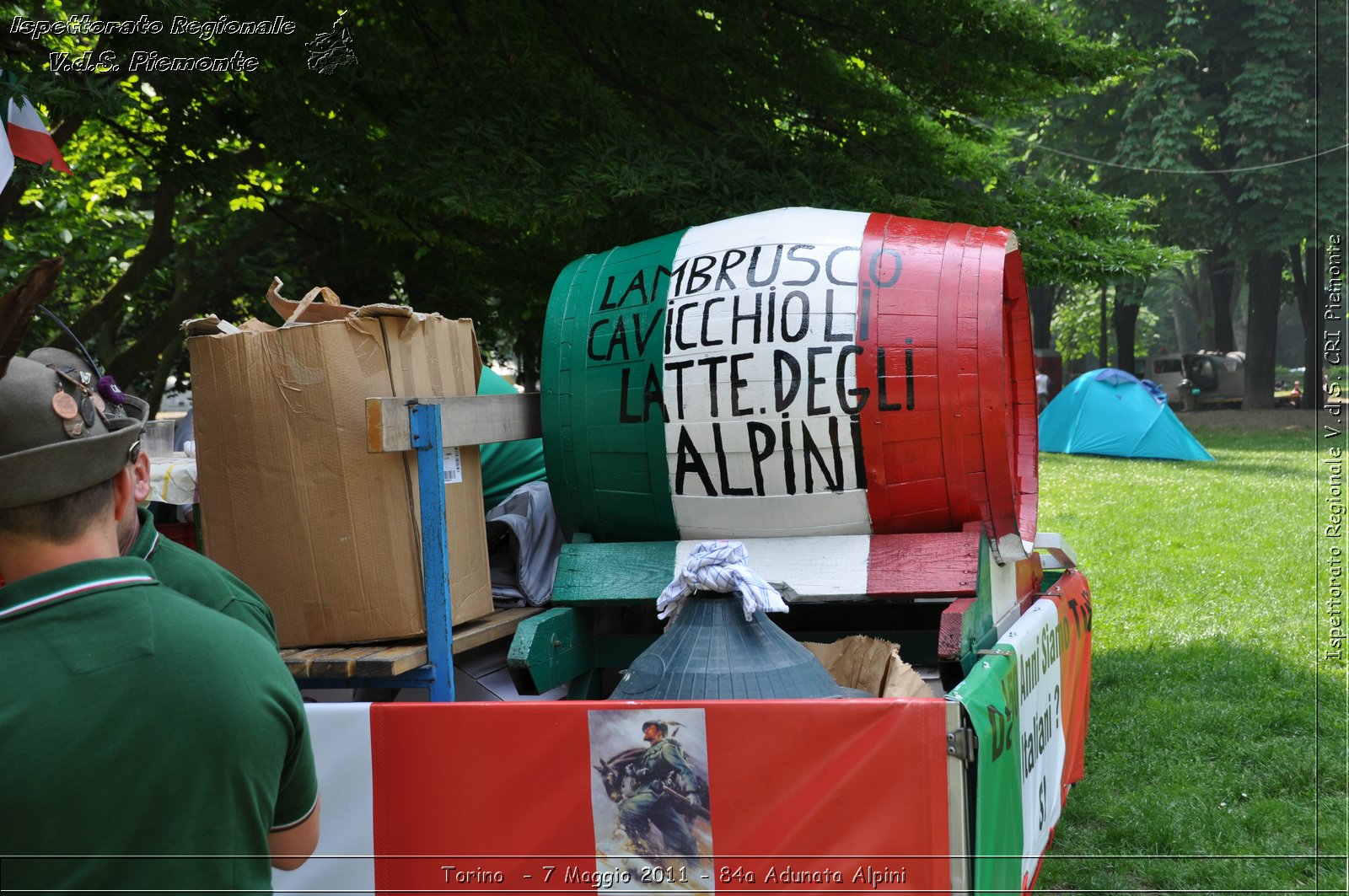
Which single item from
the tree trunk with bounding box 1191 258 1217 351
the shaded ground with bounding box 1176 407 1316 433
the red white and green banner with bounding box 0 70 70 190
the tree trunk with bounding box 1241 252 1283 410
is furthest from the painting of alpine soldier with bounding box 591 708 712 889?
the tree trunk with bounding box 1191 258 1217 351

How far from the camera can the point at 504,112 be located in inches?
224

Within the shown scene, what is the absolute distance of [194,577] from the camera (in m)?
2.24

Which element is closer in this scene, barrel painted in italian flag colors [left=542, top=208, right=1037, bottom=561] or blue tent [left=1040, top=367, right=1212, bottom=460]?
barrel painted in italian flag colors [left=542, top=208, right=1037, bottom=561]

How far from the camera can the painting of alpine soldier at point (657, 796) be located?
2613 millimetres

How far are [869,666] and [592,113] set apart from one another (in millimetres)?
3429

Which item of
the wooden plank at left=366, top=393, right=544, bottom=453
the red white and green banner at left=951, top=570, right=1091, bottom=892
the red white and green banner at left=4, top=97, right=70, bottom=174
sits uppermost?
the red white and green banner at left=4, top=97, right=70, bottom=174

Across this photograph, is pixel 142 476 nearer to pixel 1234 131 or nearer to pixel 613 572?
pixel 613 572

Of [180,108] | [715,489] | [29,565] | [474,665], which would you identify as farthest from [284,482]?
[180,108]

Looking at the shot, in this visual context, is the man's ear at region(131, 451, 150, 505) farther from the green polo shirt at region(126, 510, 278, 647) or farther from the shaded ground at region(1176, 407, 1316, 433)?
the shaded ground at region(1176, 407, 1316, 433)

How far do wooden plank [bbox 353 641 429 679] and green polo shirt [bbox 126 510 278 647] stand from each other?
88 centimetres

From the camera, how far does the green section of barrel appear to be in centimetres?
385

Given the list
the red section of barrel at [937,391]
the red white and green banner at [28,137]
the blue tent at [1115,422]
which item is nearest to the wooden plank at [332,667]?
the red section of barrel at [937,391]

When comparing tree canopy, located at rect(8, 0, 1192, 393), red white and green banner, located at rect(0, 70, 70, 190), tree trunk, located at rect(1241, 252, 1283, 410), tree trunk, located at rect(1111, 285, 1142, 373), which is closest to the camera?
red white and green banner, located at rect(0, 70, 70, 190)

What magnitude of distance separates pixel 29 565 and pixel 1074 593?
406 cm
